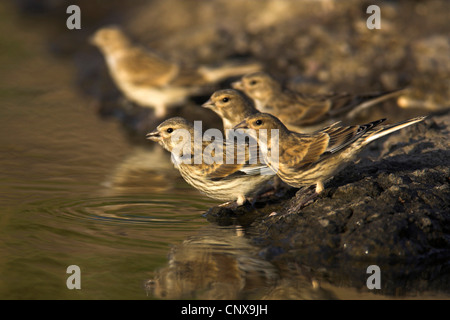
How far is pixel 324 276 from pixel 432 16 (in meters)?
7.86

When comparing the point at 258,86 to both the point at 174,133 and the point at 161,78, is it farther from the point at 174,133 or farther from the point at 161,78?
the point at 161,78

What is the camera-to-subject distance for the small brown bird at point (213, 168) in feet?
21.1

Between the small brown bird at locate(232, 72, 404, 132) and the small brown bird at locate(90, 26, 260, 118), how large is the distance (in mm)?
2006

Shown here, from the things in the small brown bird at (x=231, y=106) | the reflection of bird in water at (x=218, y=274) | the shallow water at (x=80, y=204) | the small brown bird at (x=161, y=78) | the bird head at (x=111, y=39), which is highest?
the bird head at (x=111, y=39)

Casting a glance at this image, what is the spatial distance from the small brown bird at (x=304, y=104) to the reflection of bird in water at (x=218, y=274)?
2.97 meters

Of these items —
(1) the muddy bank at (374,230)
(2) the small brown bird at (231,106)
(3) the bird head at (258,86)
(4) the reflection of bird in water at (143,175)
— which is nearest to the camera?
(1) the muddy bank at (374,230)

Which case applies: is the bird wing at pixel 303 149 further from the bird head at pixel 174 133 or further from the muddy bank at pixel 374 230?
the bird head at pixel 174 133

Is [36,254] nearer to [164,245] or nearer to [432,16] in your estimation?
[164,245]

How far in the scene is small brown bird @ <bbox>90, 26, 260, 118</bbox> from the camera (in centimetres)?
1070

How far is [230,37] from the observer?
1229 cm

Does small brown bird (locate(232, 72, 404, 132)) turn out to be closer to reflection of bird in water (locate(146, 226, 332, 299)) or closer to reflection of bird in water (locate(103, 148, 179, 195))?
→ reflection of bird in water (locate(103, 148, 179, 195))

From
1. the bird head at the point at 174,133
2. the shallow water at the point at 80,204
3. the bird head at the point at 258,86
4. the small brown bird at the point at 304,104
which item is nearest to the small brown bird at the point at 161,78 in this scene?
the shallow water at the point at 80,204

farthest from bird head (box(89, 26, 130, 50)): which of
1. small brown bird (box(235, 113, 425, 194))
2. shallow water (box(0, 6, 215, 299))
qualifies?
small brown bird (box(235, 113, 425, 194))
